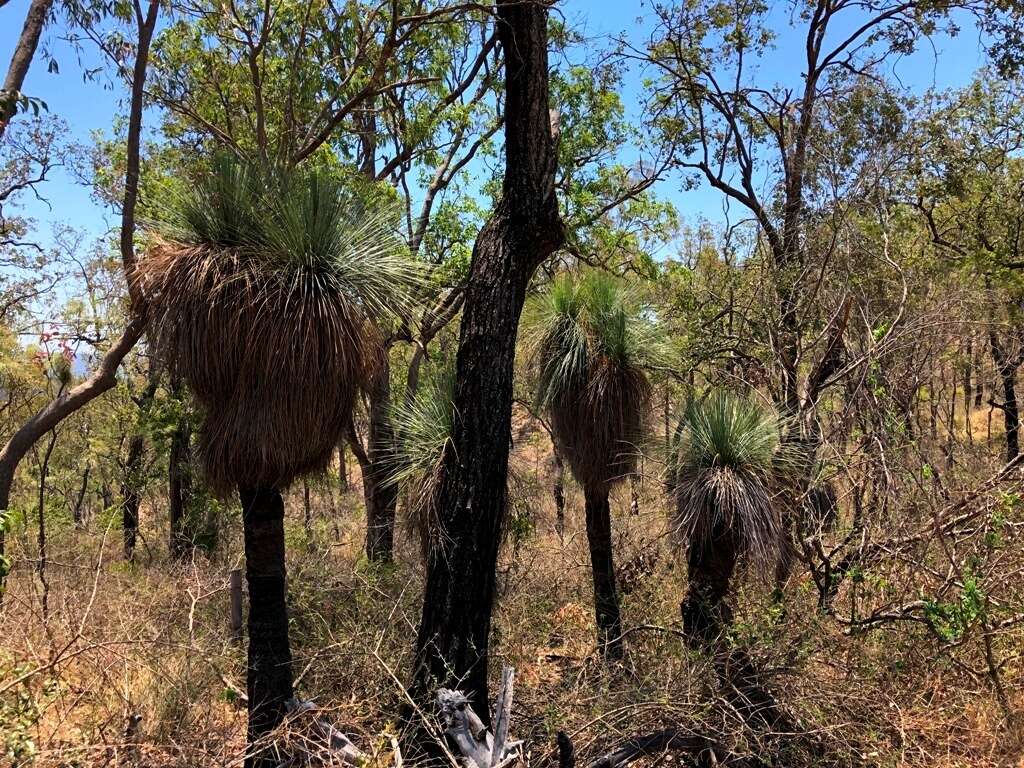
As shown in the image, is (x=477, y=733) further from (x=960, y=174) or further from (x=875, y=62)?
(x=960, y=174)

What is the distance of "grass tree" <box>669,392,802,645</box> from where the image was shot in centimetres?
607

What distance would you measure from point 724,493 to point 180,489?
10040mm

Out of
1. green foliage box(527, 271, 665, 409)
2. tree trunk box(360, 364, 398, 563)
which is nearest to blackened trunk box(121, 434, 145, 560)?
tree trunk box(360, 364, 398, 563)

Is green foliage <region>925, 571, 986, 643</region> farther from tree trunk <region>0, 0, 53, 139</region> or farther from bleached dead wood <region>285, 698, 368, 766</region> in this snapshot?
tree trunk <region>0, 0, 53, 139</region>

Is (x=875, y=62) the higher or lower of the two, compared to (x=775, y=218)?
higher

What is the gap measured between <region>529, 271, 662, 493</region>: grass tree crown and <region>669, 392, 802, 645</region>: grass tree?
91cm

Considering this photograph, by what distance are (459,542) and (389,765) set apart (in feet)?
4.86

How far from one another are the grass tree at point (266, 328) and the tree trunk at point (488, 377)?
0.70m

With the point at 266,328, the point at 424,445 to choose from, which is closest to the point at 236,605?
the point at 424,445

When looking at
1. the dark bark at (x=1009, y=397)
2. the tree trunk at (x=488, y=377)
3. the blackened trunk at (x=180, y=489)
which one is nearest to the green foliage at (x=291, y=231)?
the tree trunk at (x=488, y=377)

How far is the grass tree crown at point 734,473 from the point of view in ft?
19.8

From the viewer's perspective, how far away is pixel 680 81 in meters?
11.1

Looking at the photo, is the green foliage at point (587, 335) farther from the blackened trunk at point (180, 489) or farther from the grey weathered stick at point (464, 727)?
the blackened trunk at point (180, 489)

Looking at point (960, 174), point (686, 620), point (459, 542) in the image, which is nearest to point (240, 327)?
point (459, 542)
